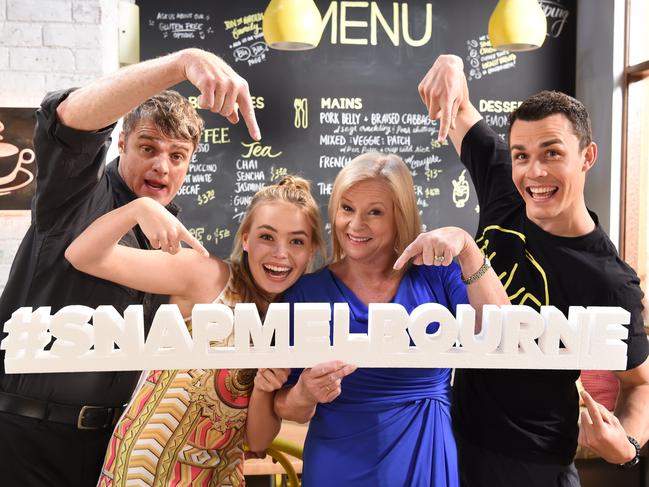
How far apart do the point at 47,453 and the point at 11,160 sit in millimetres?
2139

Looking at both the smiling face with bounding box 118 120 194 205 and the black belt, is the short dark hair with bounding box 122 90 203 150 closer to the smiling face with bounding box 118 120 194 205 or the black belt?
the smiling face with bounding box 118 120 194 205

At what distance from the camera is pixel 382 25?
4234 mm

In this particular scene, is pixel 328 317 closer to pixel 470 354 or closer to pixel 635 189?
pixel 470 354

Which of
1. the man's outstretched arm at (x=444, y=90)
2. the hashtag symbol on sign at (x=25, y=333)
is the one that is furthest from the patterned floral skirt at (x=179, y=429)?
the man's outstretched arm at (x=444, y=90)

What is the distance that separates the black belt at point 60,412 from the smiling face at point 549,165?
1.11m

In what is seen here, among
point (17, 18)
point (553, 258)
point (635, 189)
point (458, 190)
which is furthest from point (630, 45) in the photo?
point (17, 18)

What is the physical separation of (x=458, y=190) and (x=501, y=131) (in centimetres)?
43

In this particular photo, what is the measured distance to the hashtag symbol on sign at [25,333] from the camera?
1461mm

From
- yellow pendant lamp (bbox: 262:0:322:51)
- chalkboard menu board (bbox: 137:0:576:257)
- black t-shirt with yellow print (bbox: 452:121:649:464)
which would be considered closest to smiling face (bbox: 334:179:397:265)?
black t-shirt with yellow print (bbox: 452:121:649:464)

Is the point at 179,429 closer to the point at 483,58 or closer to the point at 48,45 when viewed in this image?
the point at 48,45

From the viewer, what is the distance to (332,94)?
4.25m

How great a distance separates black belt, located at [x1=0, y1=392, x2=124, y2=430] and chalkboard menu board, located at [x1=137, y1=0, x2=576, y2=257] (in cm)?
240

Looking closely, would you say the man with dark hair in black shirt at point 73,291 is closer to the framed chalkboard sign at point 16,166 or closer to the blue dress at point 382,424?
the blue dress at point 382,424

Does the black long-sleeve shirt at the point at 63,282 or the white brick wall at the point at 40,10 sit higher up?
the white brick wall at the point at 40,10
